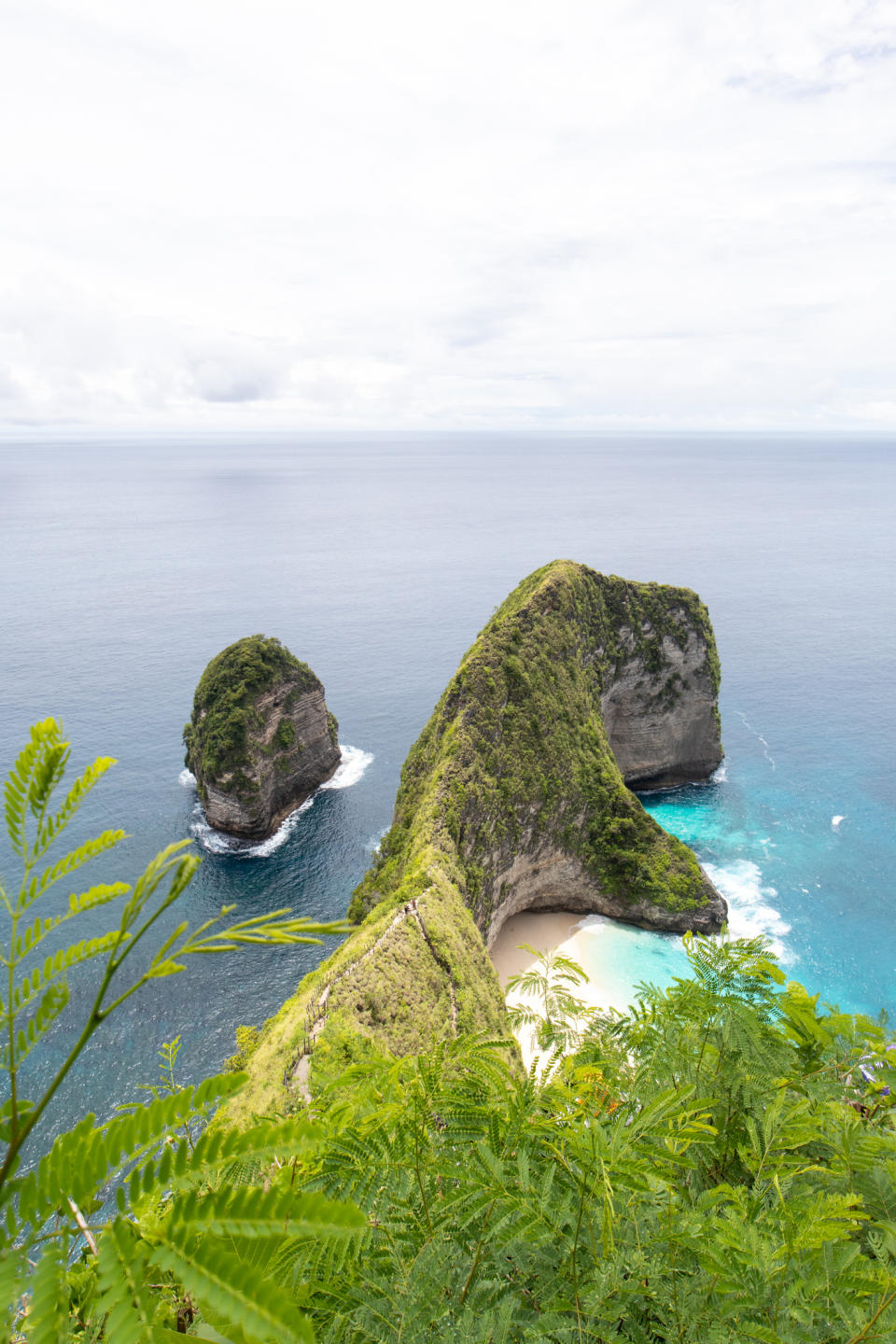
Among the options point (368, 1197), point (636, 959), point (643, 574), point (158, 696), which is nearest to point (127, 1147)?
point (368, 1197)

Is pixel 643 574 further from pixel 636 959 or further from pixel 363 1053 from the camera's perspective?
pixel 363 1053

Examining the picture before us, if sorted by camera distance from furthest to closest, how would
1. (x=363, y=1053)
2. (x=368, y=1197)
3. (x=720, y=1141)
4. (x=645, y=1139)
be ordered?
(x=363, y=1053) < (x=720, y=1141) < (x=645, y=1139) < (x=368, y=1197)

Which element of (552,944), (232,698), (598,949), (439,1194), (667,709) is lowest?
(598,949)

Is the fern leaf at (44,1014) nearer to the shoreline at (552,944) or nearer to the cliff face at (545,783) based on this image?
the cliff face at (545,783)

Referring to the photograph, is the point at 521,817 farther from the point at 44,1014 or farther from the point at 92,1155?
the point at 92,1155

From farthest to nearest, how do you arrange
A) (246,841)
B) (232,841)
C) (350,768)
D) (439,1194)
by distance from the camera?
1. (350,768)
2. (246,841)
3. (232,841)
4. (439,1194)

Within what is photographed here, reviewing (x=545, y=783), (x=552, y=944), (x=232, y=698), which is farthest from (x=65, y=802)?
(x=232, y=698)
